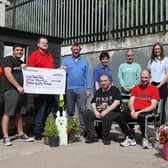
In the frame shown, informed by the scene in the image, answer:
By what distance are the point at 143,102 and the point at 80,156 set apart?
5.43 feet

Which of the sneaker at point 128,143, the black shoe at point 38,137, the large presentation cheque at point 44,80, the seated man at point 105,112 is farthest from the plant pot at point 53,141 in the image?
the sneaker at point 128,143

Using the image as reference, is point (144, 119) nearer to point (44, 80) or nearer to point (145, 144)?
point (145, 144)

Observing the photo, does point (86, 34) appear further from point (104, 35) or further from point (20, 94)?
point (20, 94)

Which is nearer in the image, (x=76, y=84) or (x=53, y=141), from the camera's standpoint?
(x=53, y=141)

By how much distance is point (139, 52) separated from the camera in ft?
34.4

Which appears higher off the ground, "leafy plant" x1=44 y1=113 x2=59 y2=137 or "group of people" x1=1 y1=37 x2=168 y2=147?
"group of people" x1=1 y1=37 x2=168 y2=147

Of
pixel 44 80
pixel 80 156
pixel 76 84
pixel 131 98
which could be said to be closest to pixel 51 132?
pixel 80 156

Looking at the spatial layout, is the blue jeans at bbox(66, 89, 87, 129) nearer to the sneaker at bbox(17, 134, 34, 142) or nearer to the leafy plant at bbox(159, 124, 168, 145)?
the sneaker at bbox(17, 134, 34, 142)

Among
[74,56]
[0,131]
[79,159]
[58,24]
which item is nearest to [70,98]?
[74,56]

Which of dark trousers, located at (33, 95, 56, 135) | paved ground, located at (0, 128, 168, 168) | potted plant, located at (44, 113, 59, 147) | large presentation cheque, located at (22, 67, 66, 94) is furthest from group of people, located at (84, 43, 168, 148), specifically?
dark trousers, located at (33, 95, 56, 135)

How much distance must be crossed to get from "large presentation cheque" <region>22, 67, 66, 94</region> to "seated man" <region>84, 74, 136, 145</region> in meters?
0.78

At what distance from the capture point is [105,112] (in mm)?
→ 7992

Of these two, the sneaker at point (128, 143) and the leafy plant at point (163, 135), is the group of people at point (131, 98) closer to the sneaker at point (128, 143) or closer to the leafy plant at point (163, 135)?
the sneaker at point (128, 143)

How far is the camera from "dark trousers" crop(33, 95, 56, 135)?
28.0ft
